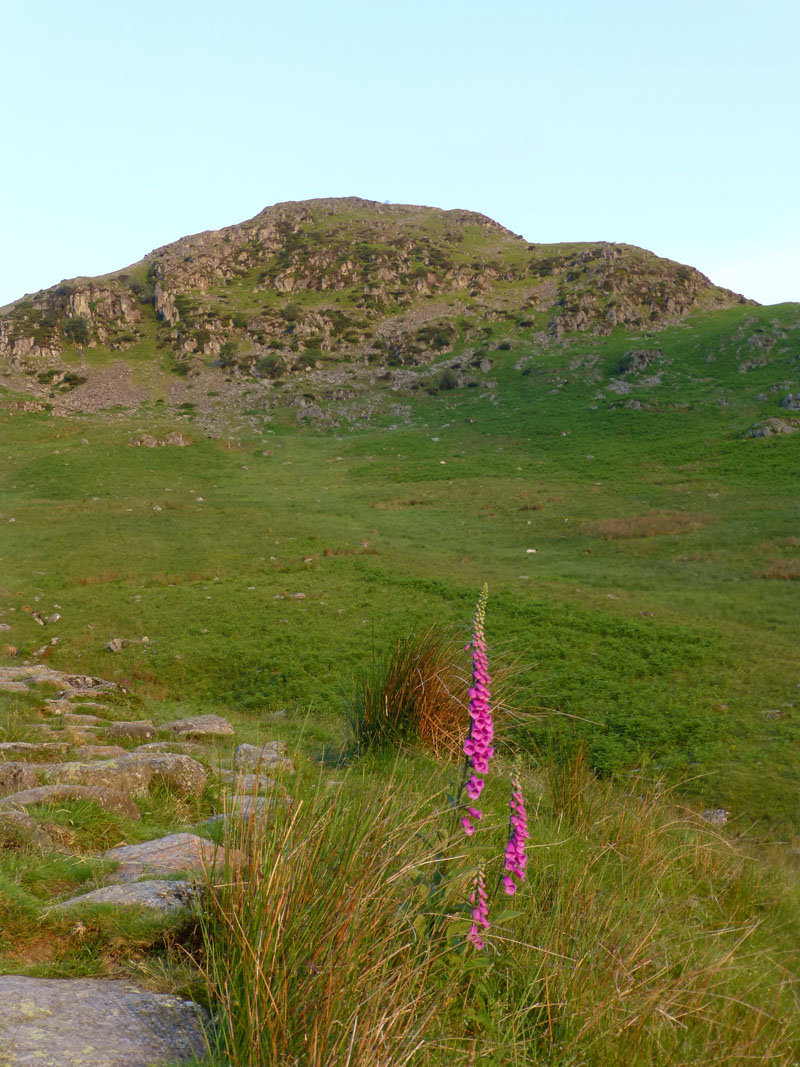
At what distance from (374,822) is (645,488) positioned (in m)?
36.2

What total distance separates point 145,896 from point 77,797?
195 cm

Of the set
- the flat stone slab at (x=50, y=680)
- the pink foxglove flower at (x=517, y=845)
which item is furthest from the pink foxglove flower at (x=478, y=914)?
the flat stone slab at (x=50, y=680)

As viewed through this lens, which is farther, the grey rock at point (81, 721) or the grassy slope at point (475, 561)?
the grassy slope at point (475, 561)

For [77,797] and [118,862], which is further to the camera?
[77,797]

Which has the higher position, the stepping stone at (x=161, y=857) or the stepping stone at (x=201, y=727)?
the stepping stone at (x=161, y=857)

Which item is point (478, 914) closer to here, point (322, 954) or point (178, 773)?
point (322, 954)

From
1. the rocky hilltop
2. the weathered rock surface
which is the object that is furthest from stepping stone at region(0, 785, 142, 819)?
the rocky hilltop

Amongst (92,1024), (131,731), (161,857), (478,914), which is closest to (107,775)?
(161,857)

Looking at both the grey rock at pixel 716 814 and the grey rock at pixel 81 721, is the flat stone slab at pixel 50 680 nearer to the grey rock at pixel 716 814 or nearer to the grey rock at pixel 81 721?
the grey rock at pixel 81 721

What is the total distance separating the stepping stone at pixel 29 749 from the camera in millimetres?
6738

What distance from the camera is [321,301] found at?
95750 millimetres

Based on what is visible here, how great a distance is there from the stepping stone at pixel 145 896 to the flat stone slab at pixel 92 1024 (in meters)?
0.53

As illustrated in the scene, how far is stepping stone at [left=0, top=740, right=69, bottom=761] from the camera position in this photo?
6.74 m

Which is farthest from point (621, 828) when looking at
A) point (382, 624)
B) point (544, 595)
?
point (544, 595)
